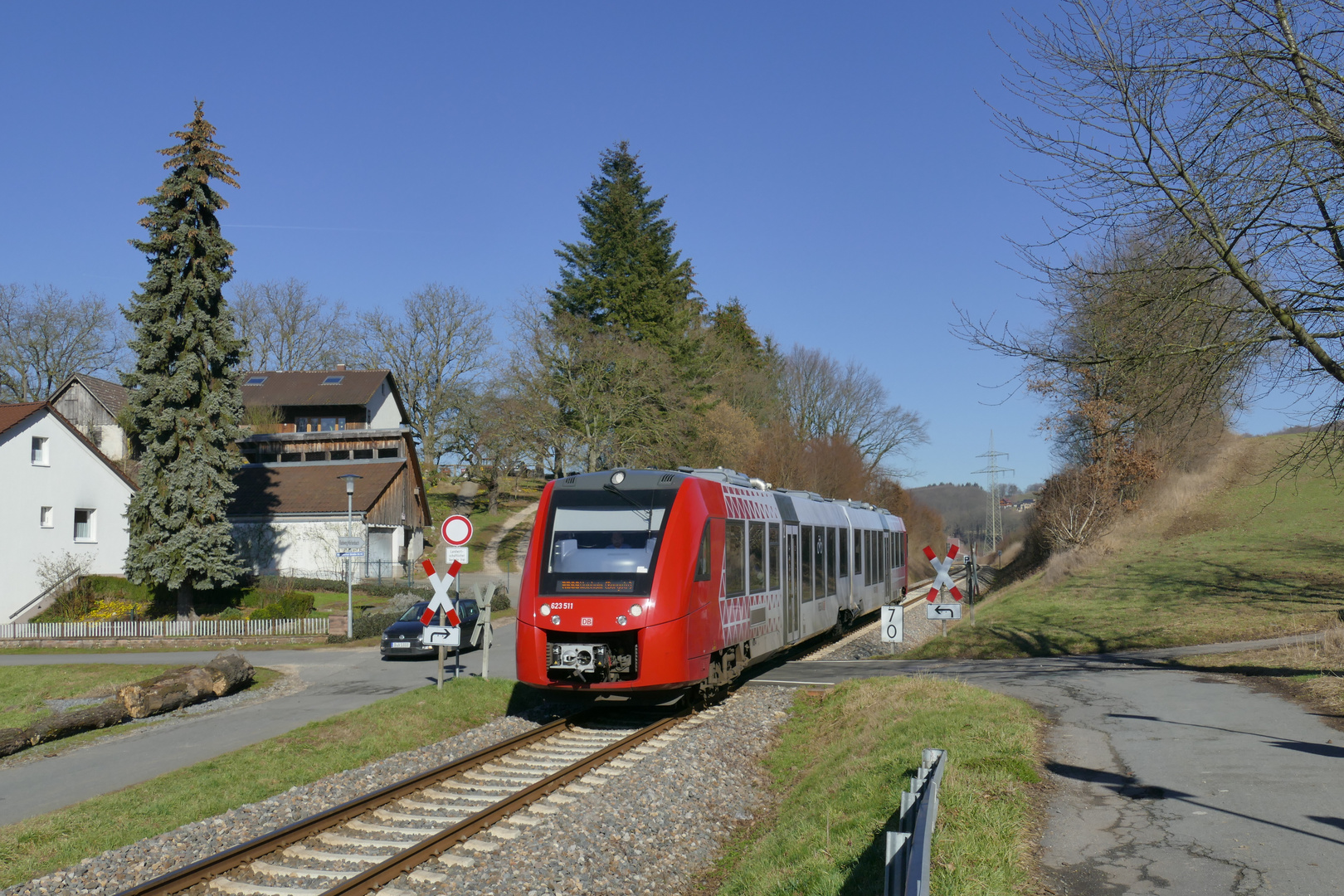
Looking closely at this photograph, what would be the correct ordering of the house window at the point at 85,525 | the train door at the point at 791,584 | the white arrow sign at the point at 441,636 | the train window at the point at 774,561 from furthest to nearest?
the house window at the point at 85,525, the train door at the point at 791,584, the train window at the point at 774,561, the white arrow sign at the point at 441,636

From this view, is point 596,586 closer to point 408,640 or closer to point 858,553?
point 408,640

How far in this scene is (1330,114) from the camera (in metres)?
10.1

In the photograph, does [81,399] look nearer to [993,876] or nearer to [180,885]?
[180,885]

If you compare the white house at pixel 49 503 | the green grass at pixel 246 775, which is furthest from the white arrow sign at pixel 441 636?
the white house at pixel 49 503

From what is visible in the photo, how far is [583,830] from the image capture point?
26.2 ft

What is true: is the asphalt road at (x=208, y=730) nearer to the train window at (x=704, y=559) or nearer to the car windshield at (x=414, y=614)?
the car windshield at (x=414, y=614)

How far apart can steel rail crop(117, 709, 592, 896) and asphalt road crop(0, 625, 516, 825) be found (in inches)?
135

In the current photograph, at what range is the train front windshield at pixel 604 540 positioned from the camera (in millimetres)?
11812

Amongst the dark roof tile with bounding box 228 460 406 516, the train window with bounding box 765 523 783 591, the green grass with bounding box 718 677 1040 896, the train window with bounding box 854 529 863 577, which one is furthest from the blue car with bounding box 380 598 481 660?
the dark roof tile with bounding box 228 460 406 516

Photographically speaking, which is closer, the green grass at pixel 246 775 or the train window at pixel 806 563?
the green grass at pixel 246 775

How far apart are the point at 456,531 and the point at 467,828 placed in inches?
295

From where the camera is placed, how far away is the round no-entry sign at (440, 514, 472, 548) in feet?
48.5

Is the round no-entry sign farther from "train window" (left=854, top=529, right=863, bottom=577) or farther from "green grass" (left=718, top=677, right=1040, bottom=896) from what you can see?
"train window" (left=854, top=529, right=863, bottom=577)

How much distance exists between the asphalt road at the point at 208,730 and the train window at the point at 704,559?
20.1 feet
